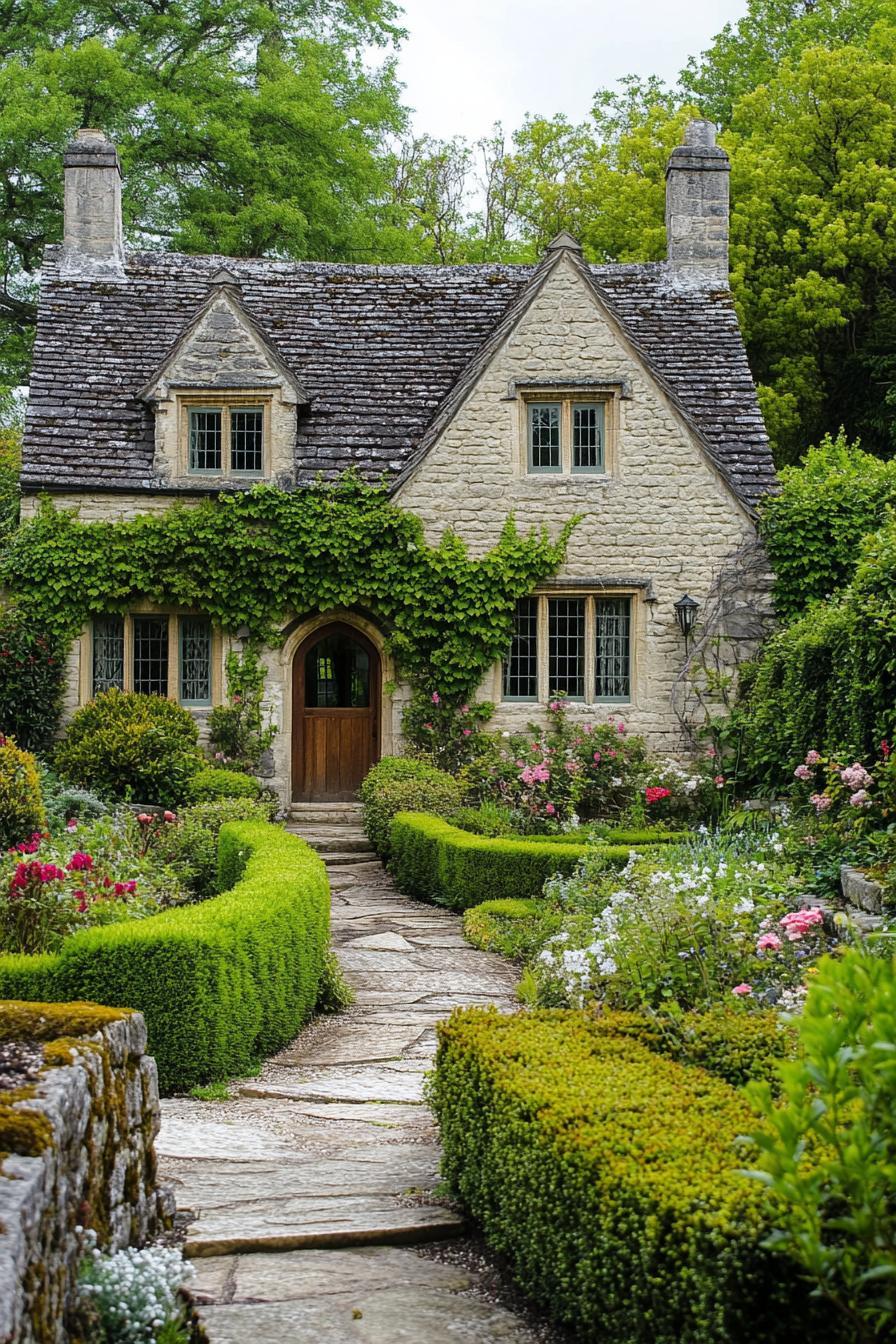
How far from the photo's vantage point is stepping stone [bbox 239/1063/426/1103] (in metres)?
7.12

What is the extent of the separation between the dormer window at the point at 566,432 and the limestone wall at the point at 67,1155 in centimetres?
1458

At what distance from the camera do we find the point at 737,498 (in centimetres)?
1791

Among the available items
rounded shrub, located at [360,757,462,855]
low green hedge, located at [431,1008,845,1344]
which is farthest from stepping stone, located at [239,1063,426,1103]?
rounded shrub, located at [360,757,462,855]

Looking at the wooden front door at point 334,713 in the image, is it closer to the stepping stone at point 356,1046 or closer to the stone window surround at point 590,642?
the stone window surround at point 590,642

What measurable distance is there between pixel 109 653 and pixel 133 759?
2.92 metres

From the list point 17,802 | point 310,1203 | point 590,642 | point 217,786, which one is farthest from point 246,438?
point 310,1203

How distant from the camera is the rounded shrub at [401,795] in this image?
15312 mm

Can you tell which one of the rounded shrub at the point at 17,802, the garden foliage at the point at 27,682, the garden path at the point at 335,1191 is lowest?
the garden path at the point at 335,1191

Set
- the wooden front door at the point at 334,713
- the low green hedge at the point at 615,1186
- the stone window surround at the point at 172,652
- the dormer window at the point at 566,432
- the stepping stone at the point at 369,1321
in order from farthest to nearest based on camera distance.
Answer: the wooden front door at the point at 334,713, the dormer window at the point at 566,432, the stone window surround at the point at 172,652, the stepping stone at the point at 369,1321, the low green hedge at the point at 615,1186

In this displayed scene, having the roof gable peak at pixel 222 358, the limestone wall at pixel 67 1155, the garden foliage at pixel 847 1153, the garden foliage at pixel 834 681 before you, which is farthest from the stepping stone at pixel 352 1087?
the roof gable peak at pixel 222 358

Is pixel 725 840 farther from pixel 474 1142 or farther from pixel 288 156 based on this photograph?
pixel 288 156

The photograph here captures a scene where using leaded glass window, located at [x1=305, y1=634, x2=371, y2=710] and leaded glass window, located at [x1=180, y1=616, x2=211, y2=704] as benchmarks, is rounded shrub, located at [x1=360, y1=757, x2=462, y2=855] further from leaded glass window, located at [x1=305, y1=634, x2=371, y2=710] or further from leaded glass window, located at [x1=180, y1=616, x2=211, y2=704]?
leaded glass window, located at [x1=180, y1=616, x2=211, y2=704]

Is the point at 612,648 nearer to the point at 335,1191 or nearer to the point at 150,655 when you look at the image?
the point at 150,655

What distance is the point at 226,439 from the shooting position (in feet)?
60.2
